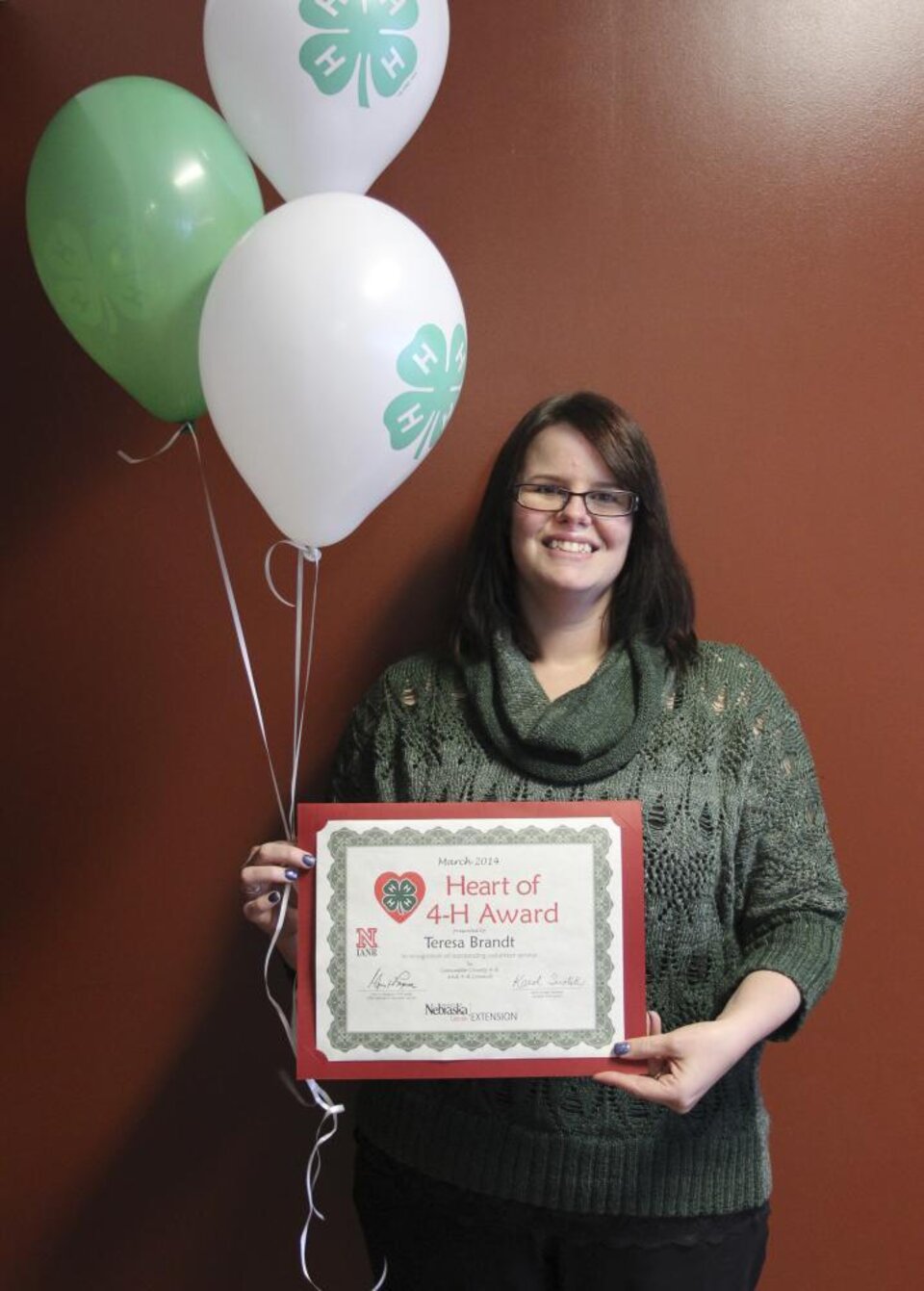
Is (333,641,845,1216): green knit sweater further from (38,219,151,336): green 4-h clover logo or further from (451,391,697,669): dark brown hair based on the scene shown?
(38,219,151,336): green 4-h clover logo

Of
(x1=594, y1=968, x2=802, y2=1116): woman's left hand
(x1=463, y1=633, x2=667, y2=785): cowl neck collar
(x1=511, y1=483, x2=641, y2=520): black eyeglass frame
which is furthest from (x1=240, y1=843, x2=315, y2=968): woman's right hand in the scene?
(x1=511, y1=483, x2=641, y2=520): black eyeglass frame

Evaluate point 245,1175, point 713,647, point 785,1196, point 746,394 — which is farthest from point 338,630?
point 785,1196

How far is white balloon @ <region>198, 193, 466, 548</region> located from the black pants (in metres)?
0.77

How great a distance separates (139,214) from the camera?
120cm

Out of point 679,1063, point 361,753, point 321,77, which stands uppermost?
point 321,77

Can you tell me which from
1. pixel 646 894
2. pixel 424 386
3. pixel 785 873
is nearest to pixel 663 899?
pixel 646 894

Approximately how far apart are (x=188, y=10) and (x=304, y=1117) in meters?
1.51

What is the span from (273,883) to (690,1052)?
17.6 inches

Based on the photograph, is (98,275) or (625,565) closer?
(98,275)

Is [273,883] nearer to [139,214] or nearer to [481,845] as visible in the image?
[481,845]

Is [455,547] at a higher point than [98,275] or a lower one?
lower

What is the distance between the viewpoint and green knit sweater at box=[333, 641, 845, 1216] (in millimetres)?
1321

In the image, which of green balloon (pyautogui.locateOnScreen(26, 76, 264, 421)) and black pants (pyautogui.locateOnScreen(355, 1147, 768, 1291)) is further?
black pants (pyautogui.locateOnScreen(355, 1147, 768, 1291))
